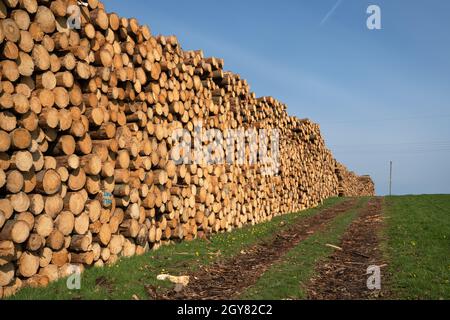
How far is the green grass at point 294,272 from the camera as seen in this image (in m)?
6.12

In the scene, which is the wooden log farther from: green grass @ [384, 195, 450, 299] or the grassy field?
green grass @ [384, 195, 450, 299]

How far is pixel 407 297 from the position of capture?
592cm

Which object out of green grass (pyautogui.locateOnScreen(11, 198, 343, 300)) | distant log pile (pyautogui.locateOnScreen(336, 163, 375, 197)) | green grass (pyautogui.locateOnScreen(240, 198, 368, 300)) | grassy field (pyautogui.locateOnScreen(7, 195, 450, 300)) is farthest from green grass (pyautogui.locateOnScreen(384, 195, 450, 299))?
distant log pile (pyautogui.locateOnScreen(336, 163, 375, 197))

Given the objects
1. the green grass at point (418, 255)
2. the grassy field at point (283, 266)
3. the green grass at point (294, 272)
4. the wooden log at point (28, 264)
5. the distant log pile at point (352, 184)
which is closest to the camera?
the wooden log at point (28, 264)

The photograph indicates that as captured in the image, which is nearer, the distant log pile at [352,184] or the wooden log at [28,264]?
the wooden log at [28,264]

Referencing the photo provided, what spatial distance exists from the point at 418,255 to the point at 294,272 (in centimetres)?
308

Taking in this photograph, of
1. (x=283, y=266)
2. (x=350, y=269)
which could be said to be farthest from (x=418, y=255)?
(x=283, y=266)

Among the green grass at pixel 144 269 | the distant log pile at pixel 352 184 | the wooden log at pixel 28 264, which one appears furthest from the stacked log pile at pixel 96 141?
the distant log pile at pixel 352 184

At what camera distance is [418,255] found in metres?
8.70

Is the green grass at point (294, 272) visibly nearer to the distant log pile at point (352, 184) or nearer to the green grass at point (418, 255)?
the green grass at point (418, 255)

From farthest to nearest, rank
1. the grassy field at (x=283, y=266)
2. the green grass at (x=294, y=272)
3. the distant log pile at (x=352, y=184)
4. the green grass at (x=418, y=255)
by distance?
the distant log pile at (x=352, y=184) → the green grass at (x=418, y=255) → the green grass at (x=294, y=272) → the grassy field at (x=283, y=266)

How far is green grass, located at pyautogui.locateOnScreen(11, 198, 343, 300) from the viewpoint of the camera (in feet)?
18.4

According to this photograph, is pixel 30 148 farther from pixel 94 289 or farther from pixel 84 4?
pixel 84 4

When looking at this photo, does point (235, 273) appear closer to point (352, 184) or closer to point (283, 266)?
point (283, 266)
